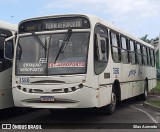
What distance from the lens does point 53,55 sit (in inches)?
428

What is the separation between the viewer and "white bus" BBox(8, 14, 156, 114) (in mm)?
10531

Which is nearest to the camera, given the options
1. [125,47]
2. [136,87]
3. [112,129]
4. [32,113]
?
[112,129]

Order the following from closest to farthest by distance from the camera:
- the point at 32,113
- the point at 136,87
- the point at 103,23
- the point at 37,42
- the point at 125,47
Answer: the point at 37,42, the point at 103,23, the point at 32,113, the point at 125,47, the point at 136,87

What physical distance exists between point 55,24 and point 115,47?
124 inches

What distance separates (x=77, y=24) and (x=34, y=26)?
4.48 ft

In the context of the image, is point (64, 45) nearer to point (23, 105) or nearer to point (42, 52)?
point (42, 52)

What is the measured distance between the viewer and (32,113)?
569 inches

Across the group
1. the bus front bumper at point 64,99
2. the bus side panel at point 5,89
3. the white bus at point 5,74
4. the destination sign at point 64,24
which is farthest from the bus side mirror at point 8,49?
the bus front bumper at point 64,99

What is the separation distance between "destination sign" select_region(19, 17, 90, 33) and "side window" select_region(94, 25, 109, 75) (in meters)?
0.52

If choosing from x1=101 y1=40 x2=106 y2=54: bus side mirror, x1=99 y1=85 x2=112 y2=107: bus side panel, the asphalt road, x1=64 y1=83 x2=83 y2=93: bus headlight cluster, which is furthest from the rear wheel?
x1=64 y1=83 x2=83 y2=93: bus headlight cluster

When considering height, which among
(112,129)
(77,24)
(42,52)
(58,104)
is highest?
(77,24)

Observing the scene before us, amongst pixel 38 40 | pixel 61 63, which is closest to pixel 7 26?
pixel 38 40

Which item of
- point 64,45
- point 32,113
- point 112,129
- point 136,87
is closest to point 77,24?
point 64,45

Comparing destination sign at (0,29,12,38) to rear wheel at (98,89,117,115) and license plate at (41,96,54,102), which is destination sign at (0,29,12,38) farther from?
rear wheel at (98,89,117,115)
